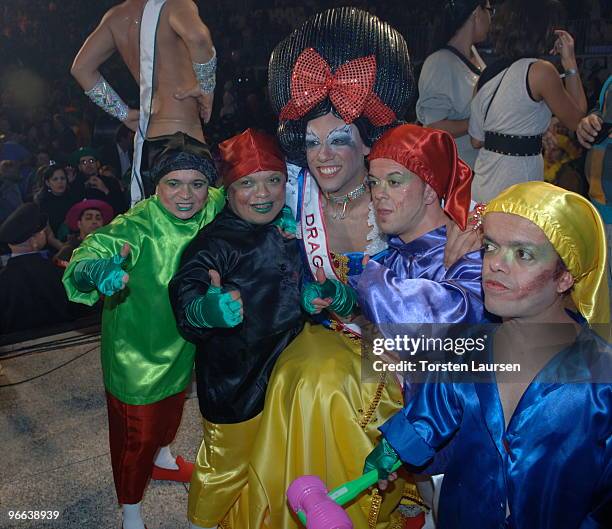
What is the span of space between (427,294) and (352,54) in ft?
2.95

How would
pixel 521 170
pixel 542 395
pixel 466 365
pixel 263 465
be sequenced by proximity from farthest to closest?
pixel 521 170 < pixel 263 465 < pixel 466 365 < pixel 542 395

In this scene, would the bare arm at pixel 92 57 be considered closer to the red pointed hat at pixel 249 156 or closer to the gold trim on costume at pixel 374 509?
the red pointed hat at pixel 249 156

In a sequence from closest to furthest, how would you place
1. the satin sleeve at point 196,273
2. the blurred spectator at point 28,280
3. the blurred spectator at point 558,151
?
1. the satin sleeve at point 196,273
2. the blurred spectator at point 28,280
3. the blurred spectator at point 558,151

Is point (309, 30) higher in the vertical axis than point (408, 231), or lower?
higher

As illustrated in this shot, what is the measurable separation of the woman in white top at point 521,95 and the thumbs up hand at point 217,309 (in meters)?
1.88

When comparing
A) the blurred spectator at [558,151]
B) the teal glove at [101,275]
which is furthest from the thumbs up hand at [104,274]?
the blurred spectator at [558,151]

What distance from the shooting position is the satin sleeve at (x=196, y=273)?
2.14 m

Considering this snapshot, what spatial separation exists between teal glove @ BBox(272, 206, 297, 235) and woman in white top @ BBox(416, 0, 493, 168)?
1789 mm

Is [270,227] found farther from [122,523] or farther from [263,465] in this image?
[122,523]

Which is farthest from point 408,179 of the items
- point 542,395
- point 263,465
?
point 263,465

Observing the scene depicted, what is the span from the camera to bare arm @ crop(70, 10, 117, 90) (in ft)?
10.7

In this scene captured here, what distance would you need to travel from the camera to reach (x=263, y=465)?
224cm

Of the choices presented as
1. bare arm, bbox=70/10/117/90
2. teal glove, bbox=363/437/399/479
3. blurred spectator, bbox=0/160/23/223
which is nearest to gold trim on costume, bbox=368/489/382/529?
teal glove, bbox=363/437/399/479

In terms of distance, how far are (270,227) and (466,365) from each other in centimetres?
89
